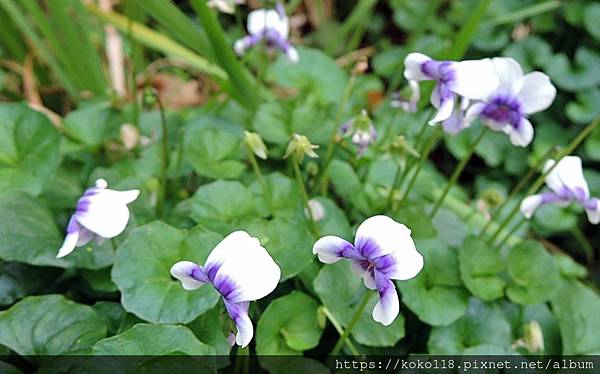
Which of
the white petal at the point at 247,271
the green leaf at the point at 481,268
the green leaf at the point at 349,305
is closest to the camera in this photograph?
the white petal at the point at 247,271

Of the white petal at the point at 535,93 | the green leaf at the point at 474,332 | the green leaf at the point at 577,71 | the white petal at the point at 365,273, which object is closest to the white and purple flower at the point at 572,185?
the white petal at the point at 535,93

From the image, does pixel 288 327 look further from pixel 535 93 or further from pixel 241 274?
pixel 535 93

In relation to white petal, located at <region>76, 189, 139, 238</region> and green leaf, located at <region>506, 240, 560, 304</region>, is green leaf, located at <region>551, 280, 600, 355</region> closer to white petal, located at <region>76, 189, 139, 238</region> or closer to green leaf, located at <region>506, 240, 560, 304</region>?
green leaf, located at <region>506, 240, 560, 304</region>

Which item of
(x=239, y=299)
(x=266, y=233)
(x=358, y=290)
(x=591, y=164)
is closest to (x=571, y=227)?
(x=591, y=164)

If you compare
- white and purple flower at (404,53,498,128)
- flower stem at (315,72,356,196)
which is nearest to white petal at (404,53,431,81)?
white and purple flower at (404,53,498,128)

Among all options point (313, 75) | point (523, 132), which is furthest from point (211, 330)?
point (313, 75)

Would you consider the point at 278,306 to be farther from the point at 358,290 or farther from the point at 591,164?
the point at 591,164

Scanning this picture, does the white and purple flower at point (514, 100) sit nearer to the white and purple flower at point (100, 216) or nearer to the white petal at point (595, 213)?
the white petal at point (595, 213)

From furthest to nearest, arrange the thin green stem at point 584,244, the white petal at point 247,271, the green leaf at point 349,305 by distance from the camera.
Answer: the thin green stem at point 584,244 → the green leaf at point 349,305 → the white petal at point 247,271
